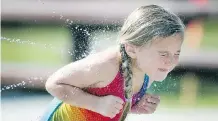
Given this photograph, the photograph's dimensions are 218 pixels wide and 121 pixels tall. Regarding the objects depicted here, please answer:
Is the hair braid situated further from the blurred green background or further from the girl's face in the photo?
the blurred green background

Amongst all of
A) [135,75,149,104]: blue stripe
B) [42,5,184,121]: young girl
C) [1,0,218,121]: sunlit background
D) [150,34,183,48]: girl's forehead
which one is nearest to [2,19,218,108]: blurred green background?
[1,0,218,121]: sunlit background

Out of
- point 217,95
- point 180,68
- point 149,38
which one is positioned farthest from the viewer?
point 180,68

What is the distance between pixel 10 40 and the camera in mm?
4754

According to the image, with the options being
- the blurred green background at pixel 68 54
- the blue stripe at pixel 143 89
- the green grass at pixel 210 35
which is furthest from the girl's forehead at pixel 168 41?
the green grass at pixel 210 35

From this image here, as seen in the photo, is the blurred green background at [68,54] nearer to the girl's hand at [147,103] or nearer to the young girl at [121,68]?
the girl's hand at [147,103]

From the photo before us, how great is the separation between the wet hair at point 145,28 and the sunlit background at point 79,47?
4.03 feet

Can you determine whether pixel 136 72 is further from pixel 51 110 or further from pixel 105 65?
pixel 51 110

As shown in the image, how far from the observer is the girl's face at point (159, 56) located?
5.93 ft

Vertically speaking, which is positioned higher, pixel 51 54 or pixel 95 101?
pixel 95 101

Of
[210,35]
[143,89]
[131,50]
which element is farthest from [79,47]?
[131,50]

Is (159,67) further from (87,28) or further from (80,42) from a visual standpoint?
(87,28)

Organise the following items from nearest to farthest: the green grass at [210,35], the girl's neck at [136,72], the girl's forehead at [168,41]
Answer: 1. the girl's forehead at [168,41]
2. the girl's neck at [136,72]
3. the green grass at [210,35]

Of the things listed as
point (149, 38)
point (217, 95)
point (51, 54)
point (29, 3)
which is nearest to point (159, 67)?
point (149, 38)

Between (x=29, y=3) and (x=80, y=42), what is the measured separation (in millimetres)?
1090
